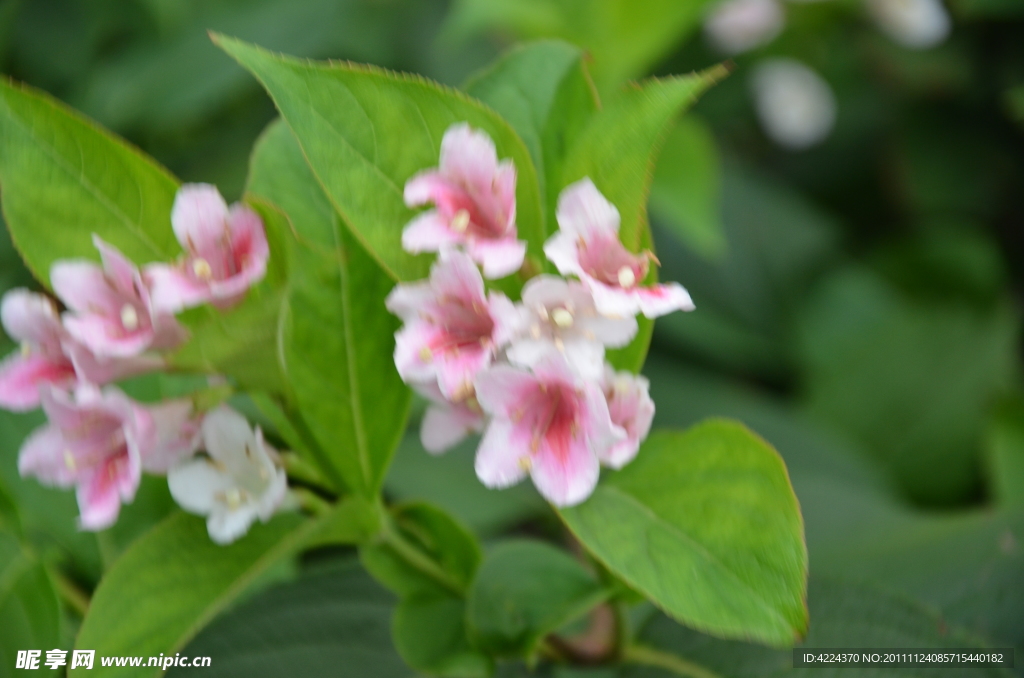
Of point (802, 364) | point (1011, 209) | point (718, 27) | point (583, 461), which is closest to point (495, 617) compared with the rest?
point (583, 461)

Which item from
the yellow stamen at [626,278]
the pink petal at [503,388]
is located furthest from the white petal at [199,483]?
the yellow stamen at [626,278]

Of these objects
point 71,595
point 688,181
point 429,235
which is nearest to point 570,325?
point 429,235

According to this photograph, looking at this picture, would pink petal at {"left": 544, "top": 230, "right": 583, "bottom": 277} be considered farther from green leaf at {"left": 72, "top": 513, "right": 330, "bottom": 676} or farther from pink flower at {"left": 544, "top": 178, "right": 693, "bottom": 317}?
green leaf at {"left": 72, "top": 513, "right": 330, "bottom": 676}

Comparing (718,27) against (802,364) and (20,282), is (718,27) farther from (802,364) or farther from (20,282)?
(20,282)

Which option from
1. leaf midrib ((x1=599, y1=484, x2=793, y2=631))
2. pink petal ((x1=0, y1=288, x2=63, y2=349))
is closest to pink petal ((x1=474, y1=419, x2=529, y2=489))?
leaf midrib ((x1=599, y1=484, x2=793, y2=631))

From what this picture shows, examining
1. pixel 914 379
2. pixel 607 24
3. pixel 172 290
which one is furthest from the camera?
pixel 914 379

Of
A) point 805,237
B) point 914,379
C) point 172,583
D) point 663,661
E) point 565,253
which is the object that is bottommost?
point 914,379

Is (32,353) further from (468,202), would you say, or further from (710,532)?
(710,532)
